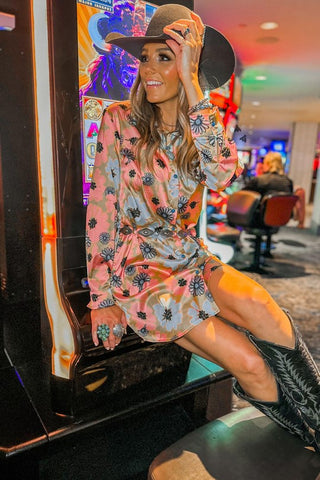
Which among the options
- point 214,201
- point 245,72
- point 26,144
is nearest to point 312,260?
point 214,201

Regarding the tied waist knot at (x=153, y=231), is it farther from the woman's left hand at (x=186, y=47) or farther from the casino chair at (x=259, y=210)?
the casino chair at (x=259, y=210)

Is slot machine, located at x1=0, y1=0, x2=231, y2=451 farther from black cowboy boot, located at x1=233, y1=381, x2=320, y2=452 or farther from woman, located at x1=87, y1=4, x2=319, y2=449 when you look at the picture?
black cowboy boot, located at x1=233, y1=381, x2=320, y2=452

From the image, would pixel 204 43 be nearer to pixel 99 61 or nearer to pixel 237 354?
pixel 99 61

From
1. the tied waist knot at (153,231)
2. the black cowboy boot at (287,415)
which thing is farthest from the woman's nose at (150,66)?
the black cowboy boot at (287,415)

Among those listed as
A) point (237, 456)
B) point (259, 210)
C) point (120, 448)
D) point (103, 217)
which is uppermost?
point (103, 217)

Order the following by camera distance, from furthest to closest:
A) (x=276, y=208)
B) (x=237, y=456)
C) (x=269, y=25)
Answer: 1. (x=276, y=208)
2. (x=269, y=25)
3. (x=237, y=456)

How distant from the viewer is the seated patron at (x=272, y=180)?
17.2 ft

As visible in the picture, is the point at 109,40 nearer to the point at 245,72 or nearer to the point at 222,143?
the point at 222,143

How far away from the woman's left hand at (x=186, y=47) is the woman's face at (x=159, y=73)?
5 cm

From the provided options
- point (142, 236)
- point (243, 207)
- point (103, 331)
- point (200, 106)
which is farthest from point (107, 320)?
point (243, 207)

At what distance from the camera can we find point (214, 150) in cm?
115

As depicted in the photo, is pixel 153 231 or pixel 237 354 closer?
pixel 237 354

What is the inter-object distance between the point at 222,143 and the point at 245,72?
19.1 ft

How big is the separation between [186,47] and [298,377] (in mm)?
972
